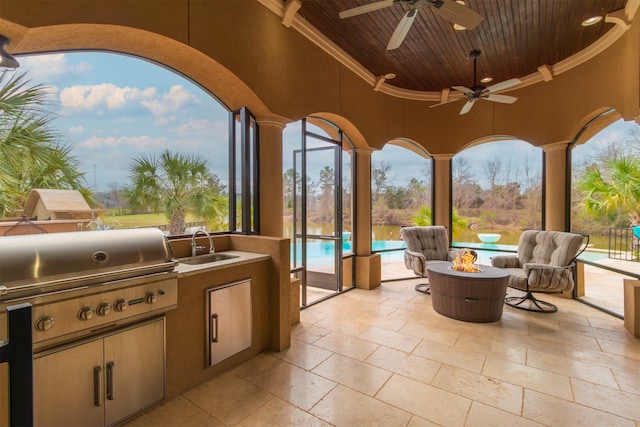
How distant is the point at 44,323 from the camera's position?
1.59 meters

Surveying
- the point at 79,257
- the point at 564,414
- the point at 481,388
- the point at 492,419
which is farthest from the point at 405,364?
the point at 79,257

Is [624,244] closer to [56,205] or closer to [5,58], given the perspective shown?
[56,205]

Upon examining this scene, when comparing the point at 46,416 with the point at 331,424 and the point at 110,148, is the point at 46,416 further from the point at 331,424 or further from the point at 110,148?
the point at 110,148

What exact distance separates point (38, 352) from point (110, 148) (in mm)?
1640

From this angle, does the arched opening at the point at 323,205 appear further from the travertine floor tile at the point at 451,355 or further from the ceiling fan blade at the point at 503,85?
the ceiling fan blade at the point at 503,85

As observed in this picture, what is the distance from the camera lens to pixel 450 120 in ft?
19.3

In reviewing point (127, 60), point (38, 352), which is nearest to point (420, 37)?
point (127, 60)

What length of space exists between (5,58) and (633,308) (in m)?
5.89

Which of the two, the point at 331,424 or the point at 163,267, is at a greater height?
the point at 163,267

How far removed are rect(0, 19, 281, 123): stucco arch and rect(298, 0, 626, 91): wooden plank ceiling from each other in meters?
1.26

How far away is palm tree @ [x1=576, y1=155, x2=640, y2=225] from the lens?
13.7 feet

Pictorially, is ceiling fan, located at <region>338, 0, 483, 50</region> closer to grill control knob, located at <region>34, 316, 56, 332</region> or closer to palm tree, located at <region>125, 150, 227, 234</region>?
palm tree, located at <region>125, 150, 227, 234</region>

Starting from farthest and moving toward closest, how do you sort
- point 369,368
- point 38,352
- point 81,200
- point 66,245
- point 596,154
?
point 596,154 → point 369,368 → point 81,200 → point 66,245 → point 38,352

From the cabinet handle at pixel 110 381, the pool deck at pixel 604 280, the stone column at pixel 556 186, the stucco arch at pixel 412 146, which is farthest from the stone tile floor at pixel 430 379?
the stucco arch at pixel 412 146
